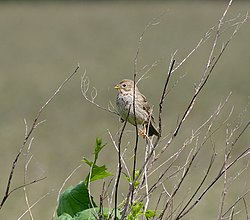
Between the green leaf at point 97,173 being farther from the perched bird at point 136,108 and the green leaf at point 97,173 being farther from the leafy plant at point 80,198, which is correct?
the perched bird at point 136,108

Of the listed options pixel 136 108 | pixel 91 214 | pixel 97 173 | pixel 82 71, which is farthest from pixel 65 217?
pixel 82 71

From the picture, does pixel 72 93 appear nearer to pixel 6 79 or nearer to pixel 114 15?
pixel 6 79

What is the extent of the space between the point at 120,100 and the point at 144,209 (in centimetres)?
181

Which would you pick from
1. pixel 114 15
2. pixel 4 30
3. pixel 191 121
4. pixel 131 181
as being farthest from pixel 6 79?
pixel 131 181

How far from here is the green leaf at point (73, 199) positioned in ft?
9.82

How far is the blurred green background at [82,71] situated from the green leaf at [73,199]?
0.57 m

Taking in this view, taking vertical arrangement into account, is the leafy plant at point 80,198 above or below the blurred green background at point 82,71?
above

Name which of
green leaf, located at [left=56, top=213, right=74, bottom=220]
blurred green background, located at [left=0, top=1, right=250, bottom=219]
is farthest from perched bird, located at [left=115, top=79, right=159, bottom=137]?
green leaf, located at [left=56, top=213, right=74, bottom=220]

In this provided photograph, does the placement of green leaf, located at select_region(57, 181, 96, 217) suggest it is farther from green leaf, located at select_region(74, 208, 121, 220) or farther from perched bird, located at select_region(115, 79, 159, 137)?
perched bird, located at select_region(115, 79, 159, 137)

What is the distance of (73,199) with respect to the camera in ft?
9.86

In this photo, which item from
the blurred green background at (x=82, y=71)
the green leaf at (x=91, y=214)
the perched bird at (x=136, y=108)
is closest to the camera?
the green leaf at (x=91, y=214)

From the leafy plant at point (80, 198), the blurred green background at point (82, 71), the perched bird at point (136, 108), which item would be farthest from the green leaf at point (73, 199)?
the perched bird at point (136, 108)

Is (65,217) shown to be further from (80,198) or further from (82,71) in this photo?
(82,71)

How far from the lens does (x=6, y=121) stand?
65.0 ft
